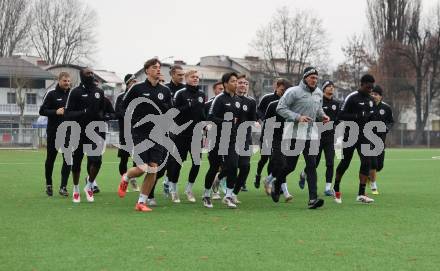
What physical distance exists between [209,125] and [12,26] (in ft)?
250

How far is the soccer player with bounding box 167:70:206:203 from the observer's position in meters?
13.5

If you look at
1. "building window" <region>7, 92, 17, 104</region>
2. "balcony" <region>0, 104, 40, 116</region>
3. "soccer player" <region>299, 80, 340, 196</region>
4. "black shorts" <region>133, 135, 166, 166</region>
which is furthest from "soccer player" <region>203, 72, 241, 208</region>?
"building window" <region>7, 92, 17, 104</region>

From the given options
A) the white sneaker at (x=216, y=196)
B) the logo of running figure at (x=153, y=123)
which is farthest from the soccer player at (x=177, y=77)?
the white sneaker at (x=216, y=196)

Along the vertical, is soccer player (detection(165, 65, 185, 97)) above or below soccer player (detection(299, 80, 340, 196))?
above

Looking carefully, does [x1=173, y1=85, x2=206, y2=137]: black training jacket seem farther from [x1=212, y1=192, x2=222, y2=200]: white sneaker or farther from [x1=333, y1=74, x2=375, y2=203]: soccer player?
[x1=333, y1=74, x2=375, y2=203]: soccer player

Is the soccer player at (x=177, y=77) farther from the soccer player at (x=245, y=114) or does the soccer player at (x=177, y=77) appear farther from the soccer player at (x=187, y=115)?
the soccer player at (x=245, y=114)

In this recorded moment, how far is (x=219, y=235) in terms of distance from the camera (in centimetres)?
909

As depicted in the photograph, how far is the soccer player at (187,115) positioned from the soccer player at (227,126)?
2.84 ft

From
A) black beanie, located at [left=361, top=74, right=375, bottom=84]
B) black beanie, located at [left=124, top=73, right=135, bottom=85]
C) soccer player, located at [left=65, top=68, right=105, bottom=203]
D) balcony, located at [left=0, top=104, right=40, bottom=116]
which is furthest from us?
balcony, located at [left=0, top=104, right=40, bottom=116]

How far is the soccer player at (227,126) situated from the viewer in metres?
12.5

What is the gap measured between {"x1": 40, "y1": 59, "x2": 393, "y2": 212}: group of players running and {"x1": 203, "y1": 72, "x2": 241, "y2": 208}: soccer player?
0.05ft

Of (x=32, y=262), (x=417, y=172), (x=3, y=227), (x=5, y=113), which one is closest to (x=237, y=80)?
(x=3, y=227)

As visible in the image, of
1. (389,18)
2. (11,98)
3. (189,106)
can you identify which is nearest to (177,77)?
(189,106)

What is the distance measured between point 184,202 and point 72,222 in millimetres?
3533
